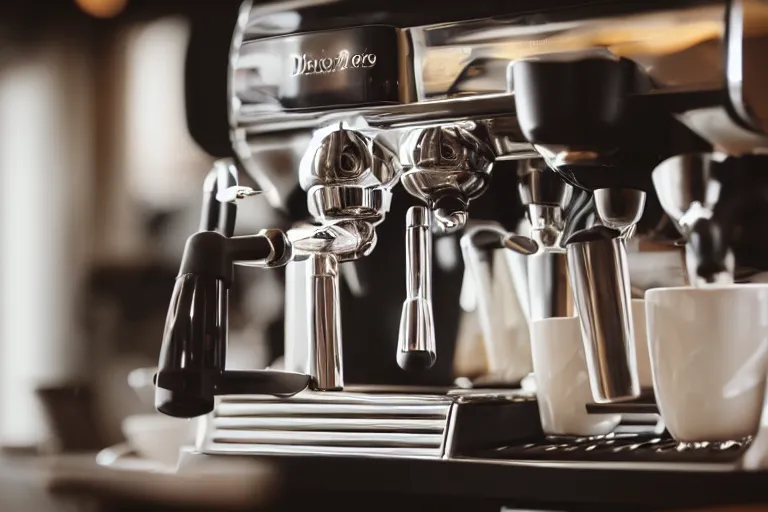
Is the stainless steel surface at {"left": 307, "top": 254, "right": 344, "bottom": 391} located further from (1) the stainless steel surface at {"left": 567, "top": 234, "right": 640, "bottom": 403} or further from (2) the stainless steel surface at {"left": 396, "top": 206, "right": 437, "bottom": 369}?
(1) the stainless steel surface at {"left": 567, "top": 234, "right": 640, "bottom": 403}

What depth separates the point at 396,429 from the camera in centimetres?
77

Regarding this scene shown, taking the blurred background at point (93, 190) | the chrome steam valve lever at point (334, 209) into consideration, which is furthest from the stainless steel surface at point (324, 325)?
the blurred background at point (93, 190)

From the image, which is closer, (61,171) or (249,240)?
(249,240)

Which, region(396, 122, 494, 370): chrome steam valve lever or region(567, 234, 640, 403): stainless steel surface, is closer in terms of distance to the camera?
region(567, 234, 640, 403): stainless steel surface

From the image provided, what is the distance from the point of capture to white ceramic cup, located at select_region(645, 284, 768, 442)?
664mm

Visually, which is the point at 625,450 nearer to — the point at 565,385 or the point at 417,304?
the point at 565,385

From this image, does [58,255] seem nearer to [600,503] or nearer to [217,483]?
[217,483]

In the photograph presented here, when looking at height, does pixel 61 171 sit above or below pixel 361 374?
above

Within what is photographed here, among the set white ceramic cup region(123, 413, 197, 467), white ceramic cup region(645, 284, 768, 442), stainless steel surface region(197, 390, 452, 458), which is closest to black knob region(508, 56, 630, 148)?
white ceramic cup region(645, 284, 768, 442)

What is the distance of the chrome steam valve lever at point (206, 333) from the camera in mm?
686

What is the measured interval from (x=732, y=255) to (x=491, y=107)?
21 cm

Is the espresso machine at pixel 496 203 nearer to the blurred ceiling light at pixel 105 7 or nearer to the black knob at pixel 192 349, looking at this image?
the black knob at pixel 192 349

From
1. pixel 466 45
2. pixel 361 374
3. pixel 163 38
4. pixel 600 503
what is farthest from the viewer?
pixel 163 38

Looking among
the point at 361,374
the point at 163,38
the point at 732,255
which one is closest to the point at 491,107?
the point at 732,255
